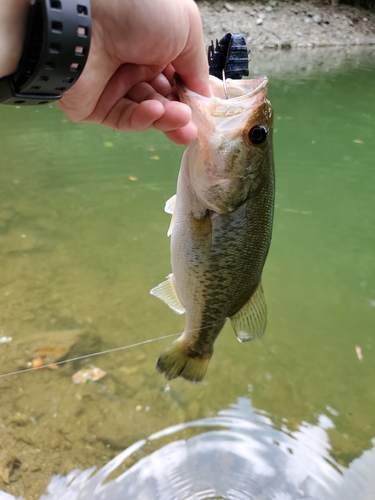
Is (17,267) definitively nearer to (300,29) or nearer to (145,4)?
(145,4)

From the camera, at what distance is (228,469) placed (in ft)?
6.64

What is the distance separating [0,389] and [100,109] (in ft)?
5.08

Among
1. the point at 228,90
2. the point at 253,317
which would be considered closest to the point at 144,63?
the point at 228,90

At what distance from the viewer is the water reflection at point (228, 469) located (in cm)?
192

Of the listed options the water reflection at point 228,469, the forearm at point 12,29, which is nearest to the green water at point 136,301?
the water reflection at point 228,469

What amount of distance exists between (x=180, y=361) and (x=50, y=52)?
3.64 feet

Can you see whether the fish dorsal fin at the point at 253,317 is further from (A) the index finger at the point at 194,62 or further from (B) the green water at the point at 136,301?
(B) the green water at the point at 136,301

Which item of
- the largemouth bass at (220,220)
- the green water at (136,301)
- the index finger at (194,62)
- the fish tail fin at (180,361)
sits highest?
the index finger at (194,62)

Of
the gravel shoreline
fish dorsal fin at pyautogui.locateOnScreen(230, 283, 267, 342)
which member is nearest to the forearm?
fish dorsal fin at pyautogui.locateOnScreen(230, 283, 267, 342)

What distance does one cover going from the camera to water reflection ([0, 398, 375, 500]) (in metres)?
1.92

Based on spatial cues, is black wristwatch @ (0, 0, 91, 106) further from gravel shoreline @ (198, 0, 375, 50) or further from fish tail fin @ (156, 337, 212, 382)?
gravel shoreline @ (198, 0, 375, 50)

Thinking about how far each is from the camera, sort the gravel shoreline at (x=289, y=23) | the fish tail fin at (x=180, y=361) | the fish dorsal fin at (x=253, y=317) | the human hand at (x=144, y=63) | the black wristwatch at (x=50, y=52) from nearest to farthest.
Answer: the black wristwatch at (x=50, y=52), the human hand at (x=144, y=63), the fish dorsal fin at (x=253, y=317), the fish tail fin at (x=180, y=361), the gravel shoreline at (x=289, y=23)

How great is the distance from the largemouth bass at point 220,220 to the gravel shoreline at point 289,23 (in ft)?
35.8

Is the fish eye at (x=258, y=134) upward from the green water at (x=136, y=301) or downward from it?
upward
